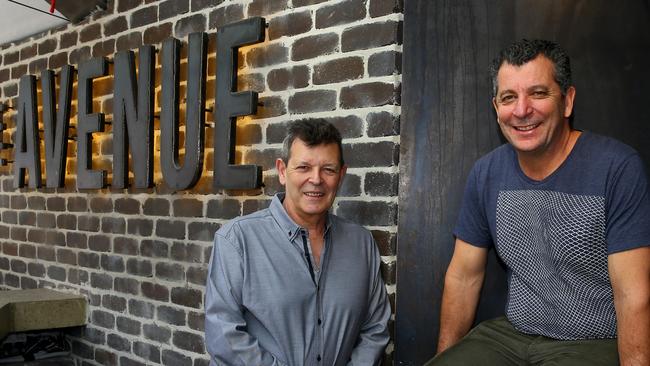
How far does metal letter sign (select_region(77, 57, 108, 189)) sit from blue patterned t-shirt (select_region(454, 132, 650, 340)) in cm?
234

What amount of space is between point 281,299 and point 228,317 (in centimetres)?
17

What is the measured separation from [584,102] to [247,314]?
1232 millimetres

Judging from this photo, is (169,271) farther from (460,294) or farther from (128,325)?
(460,294)

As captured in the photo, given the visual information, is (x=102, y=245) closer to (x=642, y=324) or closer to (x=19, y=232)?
(x=19, y=232)

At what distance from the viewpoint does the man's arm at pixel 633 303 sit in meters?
1.52

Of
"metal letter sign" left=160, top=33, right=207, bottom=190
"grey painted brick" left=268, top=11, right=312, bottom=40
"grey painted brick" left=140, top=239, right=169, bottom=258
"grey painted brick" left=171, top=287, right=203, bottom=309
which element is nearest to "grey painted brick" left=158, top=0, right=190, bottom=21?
"metal letter sign" left=160, top=33, right=207, bottom=190

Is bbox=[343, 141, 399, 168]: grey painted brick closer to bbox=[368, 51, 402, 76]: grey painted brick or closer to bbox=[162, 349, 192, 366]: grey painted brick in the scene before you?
bbox=[368, 51, 402, 76]: grey painted brick

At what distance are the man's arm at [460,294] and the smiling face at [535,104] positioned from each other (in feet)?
1.51

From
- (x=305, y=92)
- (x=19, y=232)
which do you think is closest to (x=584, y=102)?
(x=305, y=92)

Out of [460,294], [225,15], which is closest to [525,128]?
[460,294]

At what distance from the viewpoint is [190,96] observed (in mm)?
2891

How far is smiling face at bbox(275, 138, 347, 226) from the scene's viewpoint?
1.95 meters

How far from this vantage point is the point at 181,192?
3016mm

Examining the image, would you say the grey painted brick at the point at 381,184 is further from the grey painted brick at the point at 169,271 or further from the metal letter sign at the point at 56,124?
the metal letter sign at the point at 56,124
